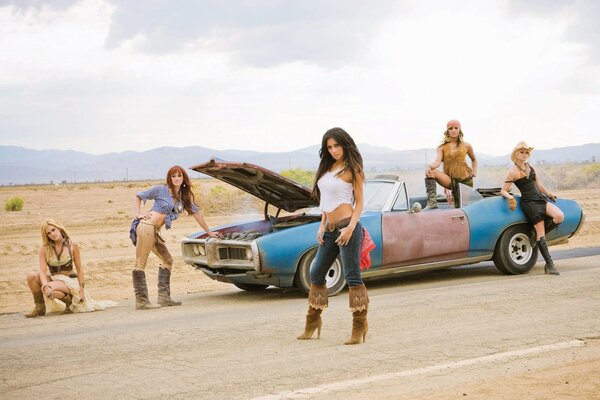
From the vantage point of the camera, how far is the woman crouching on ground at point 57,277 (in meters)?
9.99

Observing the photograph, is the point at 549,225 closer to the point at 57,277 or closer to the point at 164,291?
the point at 164,291

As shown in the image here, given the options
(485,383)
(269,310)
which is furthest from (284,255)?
(485,383)

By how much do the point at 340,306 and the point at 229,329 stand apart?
1.67 m

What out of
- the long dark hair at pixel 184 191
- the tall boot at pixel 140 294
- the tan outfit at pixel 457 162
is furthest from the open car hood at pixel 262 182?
the tan outfit at pixel 457 162

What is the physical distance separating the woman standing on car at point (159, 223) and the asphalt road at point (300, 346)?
0.31 meters

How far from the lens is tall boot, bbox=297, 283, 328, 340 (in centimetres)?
778

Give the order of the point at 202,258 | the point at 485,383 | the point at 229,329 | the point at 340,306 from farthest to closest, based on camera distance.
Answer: the point at 202,258
the point at 340,306
the point at 229,329
the point at 485,383

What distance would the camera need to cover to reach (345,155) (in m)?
7.54

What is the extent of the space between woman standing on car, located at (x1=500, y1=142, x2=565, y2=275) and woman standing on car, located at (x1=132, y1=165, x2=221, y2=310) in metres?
4.34

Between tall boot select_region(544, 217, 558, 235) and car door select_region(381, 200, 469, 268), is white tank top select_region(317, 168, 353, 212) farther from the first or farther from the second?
tall boot select_region(544, 217, 558, 235)

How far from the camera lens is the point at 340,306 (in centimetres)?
977

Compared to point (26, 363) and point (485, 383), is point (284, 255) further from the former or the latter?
point (485, 383)

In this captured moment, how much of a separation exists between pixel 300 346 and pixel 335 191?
1.37 m

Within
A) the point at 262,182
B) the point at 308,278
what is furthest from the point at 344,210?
the point at 262,182
